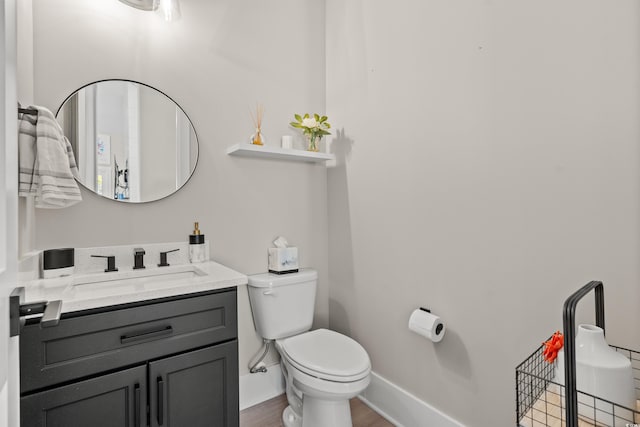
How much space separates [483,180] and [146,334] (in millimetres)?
1426

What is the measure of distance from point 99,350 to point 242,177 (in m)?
1.10

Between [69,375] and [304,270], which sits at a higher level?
[304,270]

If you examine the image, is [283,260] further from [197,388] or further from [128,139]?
[128,139]

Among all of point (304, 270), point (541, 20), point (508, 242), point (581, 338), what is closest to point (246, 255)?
point (304, 270)

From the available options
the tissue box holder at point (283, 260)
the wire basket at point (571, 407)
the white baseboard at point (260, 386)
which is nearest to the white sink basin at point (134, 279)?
the tissue box holder at point (283, 260)

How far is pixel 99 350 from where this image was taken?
1.01 m

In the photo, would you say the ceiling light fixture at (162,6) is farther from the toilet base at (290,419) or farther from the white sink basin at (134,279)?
the toilet base at (290,419)

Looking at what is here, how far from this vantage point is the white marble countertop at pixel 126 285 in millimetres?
1008

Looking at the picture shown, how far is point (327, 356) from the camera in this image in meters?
1.54

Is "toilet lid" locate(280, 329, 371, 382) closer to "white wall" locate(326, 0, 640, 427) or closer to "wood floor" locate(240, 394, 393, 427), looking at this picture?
"white wall" locate(326, 0, 640, 427)

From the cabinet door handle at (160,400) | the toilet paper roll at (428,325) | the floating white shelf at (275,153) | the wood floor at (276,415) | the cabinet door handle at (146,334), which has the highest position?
the floating white shelf at (275,153)

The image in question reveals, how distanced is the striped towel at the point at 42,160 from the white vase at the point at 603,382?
172cm

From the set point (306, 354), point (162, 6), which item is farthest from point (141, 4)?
point (306, 354)

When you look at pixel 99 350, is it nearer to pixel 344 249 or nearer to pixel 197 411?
pixel 197 411
